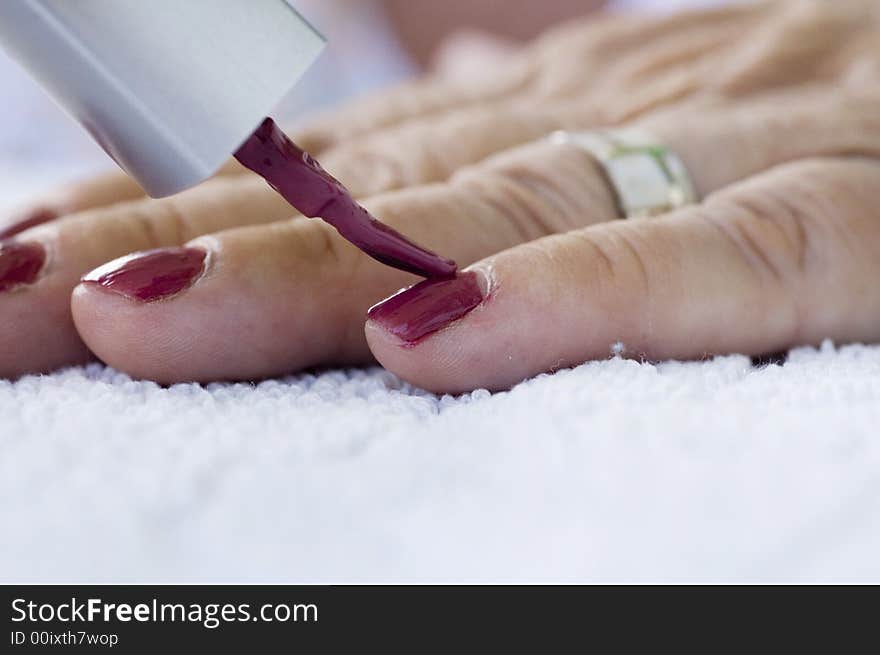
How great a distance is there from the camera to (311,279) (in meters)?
0.37

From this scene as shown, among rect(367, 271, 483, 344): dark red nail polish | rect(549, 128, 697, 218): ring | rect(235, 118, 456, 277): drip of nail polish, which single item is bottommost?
rect(549, 128, 697, 218): ring

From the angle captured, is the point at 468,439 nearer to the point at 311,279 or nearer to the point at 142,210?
the point at 311,279

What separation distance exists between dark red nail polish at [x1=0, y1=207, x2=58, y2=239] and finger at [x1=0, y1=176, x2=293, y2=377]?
7 centimetres

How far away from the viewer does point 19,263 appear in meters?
0.37

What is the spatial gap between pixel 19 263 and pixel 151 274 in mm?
69

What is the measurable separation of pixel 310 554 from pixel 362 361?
0.15 meters

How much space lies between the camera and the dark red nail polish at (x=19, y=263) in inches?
14.4

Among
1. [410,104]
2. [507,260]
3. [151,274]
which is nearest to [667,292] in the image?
[507,260]

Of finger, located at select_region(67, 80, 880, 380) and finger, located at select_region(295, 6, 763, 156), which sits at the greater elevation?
finger, located at select_region(67, 80, 880, 380)

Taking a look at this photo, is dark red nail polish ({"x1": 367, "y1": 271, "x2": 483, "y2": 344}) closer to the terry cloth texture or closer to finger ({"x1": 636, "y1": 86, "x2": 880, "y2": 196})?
the terry cloth texture

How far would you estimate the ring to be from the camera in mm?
469

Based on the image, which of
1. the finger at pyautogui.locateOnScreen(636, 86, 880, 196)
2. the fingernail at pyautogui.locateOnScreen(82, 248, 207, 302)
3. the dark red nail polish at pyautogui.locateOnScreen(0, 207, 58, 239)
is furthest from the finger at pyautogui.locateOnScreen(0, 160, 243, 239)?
the finger at pyautogui.locateOnScreen(636, 86, 880, 196)

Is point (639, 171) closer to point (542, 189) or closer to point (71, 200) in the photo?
point (542, 189)

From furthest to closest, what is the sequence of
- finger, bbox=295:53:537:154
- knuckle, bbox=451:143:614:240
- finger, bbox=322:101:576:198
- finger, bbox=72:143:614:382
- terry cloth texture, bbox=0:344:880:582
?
finger, bbox=295:53:537:154 → finger, bbox=322:101:576:198 → knuckle, bbox=451:143:614:240 → finger, bbox=72:143:614:382 → terry cloth texture, bbox=0:344:880:582
